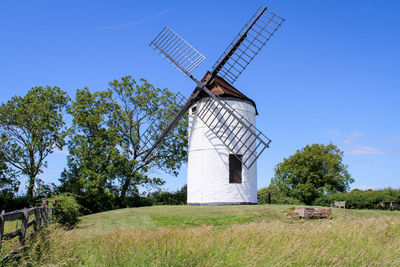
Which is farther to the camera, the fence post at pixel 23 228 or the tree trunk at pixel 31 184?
the tree trunk at pixel 31 184

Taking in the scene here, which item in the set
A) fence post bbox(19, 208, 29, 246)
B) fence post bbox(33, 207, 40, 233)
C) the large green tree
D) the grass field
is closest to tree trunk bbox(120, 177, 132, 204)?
the large green tree

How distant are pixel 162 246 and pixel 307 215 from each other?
1046 cm

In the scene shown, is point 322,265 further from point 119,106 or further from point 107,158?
point 119,106

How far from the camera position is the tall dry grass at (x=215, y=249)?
6.56 m

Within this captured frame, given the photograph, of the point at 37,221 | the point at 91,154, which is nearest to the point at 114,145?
the point at 91,154

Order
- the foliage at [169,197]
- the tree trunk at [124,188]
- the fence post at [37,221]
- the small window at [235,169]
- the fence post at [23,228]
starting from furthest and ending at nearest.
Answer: the foliage at [169,197], the tree trunk at [124,188], the small window at [235,169], the fence post at [37,221], the fence post at [23,228]

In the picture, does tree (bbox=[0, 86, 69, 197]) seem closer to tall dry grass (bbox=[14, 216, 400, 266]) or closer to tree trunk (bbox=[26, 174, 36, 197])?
tree trunk (bbox=[26, 174, 36, 197])

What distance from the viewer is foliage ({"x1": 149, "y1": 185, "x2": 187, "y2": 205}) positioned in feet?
87.0

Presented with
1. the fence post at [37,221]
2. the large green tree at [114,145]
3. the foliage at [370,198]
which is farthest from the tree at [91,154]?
the foliage at [370,198]

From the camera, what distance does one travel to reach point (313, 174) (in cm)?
3666

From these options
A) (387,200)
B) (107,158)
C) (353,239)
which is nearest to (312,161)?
(387,200)

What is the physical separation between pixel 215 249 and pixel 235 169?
12837 millimetres

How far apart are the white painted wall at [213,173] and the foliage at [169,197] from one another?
6515 mm

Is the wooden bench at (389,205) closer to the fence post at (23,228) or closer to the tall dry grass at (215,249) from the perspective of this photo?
the tall dry grass at (215,249)
